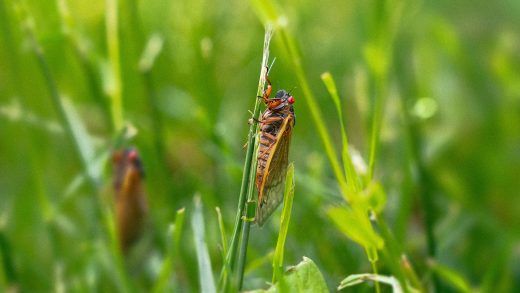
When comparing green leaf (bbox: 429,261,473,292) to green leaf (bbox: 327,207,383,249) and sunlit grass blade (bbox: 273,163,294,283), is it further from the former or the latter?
sunlit grass blade (bbox: 273,163,294,283)

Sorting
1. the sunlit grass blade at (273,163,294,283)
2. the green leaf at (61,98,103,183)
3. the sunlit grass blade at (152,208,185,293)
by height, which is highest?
the green leaf at (61,98,103,183)

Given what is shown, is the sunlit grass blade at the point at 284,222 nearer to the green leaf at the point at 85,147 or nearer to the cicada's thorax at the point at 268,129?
the cicada's thorax at the point at 268,129

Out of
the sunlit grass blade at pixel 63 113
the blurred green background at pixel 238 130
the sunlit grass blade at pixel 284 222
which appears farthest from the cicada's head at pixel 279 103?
the sunlit grass blade at pixel 63 113

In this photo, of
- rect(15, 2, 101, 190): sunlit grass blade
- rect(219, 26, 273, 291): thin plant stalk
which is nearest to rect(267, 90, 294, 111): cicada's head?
rect(219, 26, 273, 291): thin plant stalk

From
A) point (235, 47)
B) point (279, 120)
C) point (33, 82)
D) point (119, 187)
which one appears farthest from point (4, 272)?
point (235, 47)

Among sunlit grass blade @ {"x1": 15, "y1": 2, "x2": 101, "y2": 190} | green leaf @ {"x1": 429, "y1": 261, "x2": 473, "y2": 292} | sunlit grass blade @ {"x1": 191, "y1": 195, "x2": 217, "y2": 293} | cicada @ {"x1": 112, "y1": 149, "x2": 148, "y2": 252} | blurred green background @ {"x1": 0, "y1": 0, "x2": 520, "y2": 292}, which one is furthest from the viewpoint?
blurred green background @ {"x1": 0, "y1": 0, "x2": 520, "y2": 292}

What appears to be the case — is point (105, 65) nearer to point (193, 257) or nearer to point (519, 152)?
→ point (193, 257)
